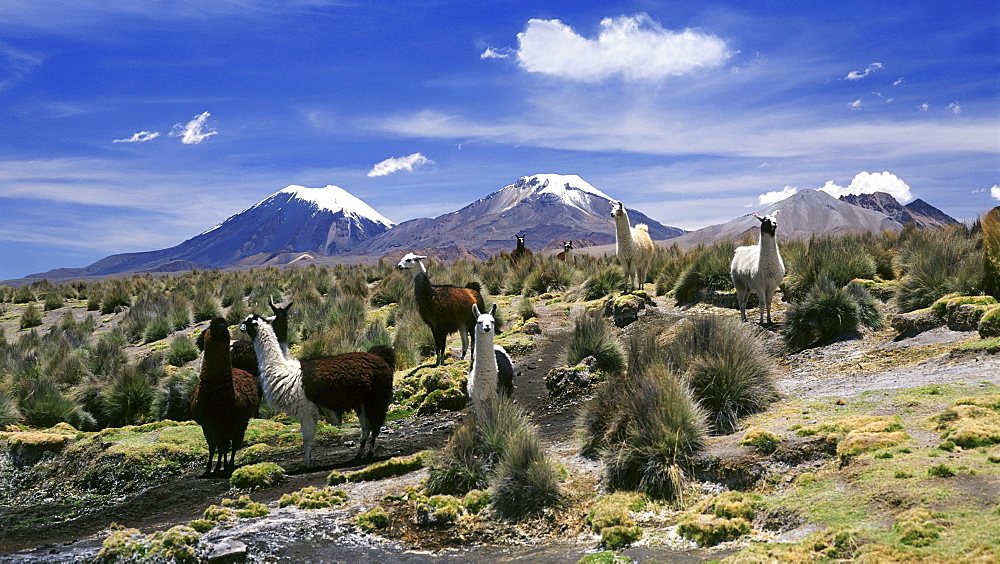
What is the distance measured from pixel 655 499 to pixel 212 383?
5.25 metres

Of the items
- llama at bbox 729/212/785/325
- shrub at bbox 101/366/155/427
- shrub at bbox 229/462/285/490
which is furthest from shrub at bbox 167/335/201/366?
llama at bbox 729/212/785/325

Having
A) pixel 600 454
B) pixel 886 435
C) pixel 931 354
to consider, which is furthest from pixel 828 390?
pixel 600 454

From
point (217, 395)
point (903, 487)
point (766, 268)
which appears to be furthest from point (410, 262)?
point (903, 487)

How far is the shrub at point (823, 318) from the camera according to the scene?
10188 mm

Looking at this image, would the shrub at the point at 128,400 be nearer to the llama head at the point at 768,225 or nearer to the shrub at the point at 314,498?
the shrub at the point at 314,498

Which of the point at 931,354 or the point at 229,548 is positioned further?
the point at 931,354

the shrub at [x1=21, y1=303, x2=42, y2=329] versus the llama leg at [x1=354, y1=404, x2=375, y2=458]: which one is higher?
the shrub at [x1=21, y1=303, x2=42, y2=329]

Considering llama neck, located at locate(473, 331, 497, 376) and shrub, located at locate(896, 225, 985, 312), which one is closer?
llama neck, located at locate(473, 331, 497, 376)

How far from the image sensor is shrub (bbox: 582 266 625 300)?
18266 millimetres

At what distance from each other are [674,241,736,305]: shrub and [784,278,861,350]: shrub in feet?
15.6

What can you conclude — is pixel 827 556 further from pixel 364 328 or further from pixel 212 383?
pixel 364 328

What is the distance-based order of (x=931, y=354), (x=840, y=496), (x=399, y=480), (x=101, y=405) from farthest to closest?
(x=101, y=405) → (x=931, y=354) → (x=399, y=480) → (x=840, y=496)

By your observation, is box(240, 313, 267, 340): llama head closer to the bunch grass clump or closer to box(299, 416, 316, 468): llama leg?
box(299, 416, 316, 468): llama leg

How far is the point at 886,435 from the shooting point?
550 centimetres
